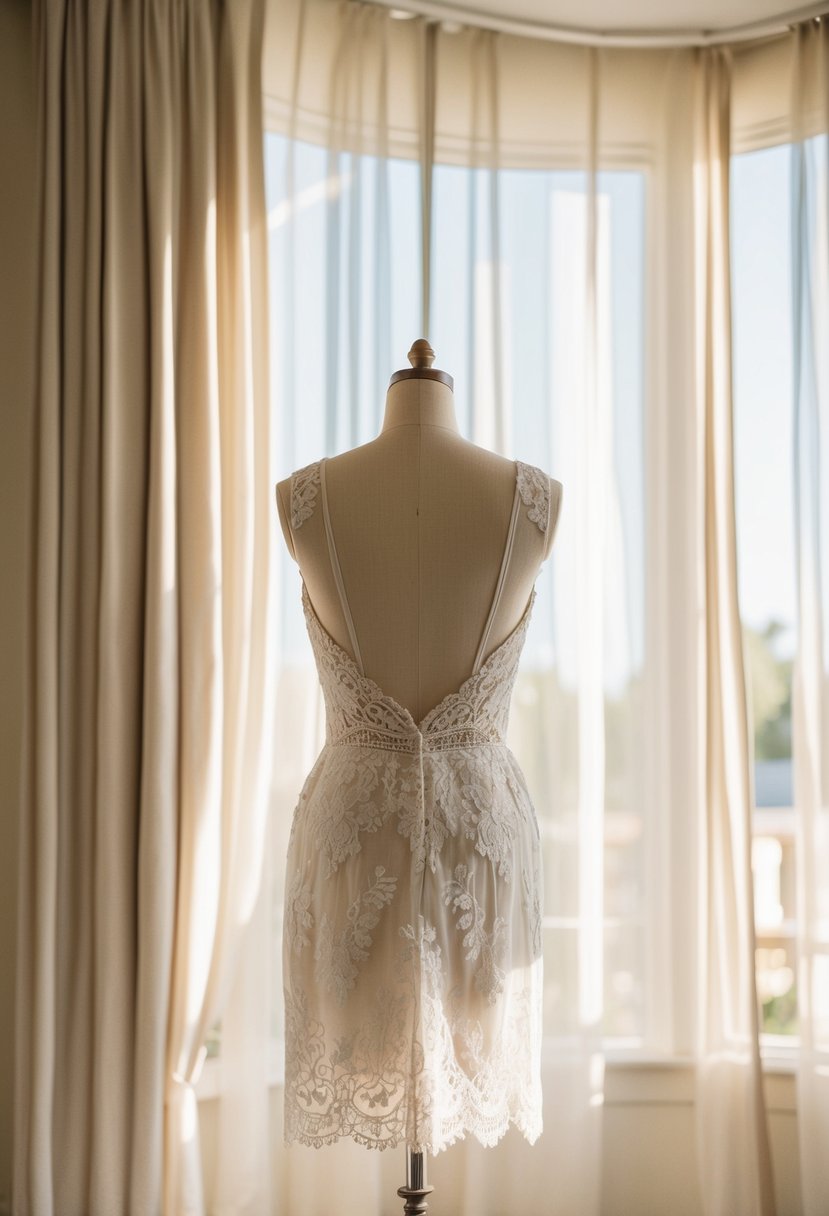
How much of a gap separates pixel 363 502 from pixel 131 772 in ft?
3.31

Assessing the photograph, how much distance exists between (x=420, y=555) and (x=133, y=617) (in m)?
0.97

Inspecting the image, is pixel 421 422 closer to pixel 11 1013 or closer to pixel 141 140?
pixel 141 140

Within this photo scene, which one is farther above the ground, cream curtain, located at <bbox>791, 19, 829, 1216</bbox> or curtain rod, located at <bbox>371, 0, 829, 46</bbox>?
curtain rod, located at <bbox>371, 0, 829, 46</bbox>

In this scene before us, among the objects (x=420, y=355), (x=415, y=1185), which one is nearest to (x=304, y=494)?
(x=420, y=355)

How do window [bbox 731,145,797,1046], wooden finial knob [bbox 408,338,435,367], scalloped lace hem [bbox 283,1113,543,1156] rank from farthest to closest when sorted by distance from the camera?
window [bbox 731,145,797,1046]
wooden finial knob [bbox 408,338,435,367]
scalloped lace hem [bbox 283,1113,543,1156]

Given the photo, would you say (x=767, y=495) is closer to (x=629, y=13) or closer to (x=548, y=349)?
(x=548, y=349)

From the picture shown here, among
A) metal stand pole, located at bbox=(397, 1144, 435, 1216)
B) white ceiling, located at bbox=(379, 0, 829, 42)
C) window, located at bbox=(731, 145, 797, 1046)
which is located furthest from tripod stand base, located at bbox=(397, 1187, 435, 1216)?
white ceiling, located at bbox=(379, 0, 829, 42)

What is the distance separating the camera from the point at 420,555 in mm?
1598

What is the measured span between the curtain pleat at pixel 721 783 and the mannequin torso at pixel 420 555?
1098 mm

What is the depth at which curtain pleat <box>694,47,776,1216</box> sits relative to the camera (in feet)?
8.16

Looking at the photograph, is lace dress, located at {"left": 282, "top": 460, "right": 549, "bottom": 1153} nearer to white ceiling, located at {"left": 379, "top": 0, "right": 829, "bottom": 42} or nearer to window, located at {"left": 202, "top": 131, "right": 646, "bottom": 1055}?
window, located at {"left": 202, "top": 131, "right": 646, "bottom": 1055}

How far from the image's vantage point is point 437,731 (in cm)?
158

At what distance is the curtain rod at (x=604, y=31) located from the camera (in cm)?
260

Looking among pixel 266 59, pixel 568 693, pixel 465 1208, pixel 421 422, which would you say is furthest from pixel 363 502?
pixel 465 1208
